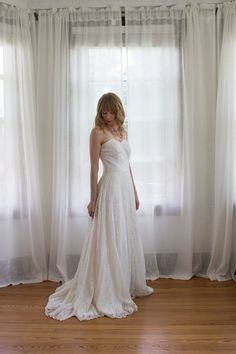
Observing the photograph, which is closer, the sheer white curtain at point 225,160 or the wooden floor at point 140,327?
the wooden floor at point 140,327

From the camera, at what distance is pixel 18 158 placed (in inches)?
126

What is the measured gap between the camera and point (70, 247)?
3346 mm

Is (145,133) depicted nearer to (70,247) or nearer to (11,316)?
(70,247)

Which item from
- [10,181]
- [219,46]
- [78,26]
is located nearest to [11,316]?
[10,181]

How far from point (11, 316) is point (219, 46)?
287cm

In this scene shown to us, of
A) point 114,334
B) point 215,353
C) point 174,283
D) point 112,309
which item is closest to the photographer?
point 215,353

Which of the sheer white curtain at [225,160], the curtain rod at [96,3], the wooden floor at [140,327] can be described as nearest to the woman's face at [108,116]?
the sheer white curtain at [225,160]

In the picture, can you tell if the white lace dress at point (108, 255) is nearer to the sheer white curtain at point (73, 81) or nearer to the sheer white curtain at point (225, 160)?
the sheer white curtain at point (73, 81)

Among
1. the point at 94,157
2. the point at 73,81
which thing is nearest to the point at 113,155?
the point at 94,157

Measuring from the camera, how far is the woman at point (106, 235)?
104 inches

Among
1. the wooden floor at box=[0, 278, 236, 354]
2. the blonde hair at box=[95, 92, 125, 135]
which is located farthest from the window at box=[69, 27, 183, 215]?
the wooden floor at box=[0, 278, 236, 354]

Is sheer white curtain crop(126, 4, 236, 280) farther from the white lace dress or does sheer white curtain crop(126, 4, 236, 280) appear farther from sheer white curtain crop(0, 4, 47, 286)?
sheer white curtain crop(0, 4, 47, 286)

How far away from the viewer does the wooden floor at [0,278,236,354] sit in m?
2.19

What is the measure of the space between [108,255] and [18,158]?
4.09 ft
